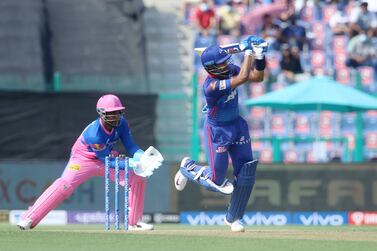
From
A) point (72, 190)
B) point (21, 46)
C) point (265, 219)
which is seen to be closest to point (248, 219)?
point (265, 219)

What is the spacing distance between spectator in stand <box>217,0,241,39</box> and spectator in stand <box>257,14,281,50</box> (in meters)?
0.46

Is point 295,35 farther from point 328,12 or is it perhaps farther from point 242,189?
point 242,189

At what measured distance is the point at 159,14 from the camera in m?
21.4

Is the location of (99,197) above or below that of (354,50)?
below

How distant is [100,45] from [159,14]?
1.76 meters

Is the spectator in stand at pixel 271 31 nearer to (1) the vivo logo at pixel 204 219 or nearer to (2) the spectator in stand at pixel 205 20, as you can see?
(2) the spectator in stand at pixel 205 20

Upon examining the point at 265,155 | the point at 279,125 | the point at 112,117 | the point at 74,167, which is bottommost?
the point at 265,155

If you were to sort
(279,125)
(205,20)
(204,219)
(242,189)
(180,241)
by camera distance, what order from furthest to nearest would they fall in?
(205,20), (279,125), (204,219), (242,189), (180,241)

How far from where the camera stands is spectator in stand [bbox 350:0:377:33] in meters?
22.0

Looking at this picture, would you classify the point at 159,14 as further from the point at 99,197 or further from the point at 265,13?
the point at 99,197

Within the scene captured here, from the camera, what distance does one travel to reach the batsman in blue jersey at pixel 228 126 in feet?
37.1

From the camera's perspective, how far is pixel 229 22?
72.2 ft

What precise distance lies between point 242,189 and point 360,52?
1041 centimetres

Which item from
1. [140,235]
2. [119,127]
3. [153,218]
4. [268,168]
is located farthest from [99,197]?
[140,235]
